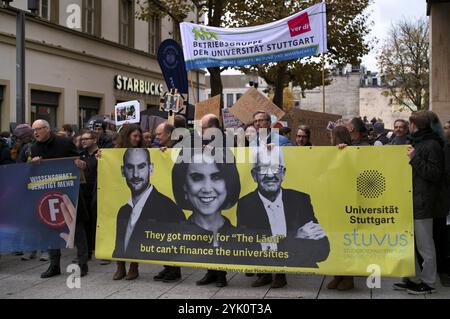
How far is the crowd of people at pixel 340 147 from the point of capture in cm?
601

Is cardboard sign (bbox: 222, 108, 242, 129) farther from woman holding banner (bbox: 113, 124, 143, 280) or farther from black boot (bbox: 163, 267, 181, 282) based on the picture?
black boot (bbox: 163, 267, 181, 282)

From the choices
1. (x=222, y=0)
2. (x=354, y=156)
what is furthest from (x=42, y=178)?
(x=222, y=0)

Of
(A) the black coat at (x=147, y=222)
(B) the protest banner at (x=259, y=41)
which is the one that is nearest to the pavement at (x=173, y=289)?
(A) the black coat at (x=147, y=222)

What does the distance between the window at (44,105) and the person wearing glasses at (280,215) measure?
15.3 metres

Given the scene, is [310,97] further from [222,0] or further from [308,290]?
[308,290]

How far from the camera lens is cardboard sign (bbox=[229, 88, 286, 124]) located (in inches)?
406

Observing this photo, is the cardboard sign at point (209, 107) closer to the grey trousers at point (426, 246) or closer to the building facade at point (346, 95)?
the grey trousers at point (426, 246)

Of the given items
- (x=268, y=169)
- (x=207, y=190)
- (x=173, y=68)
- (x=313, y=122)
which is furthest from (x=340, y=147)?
(x=313, y=122)

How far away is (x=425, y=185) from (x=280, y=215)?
4.98ft

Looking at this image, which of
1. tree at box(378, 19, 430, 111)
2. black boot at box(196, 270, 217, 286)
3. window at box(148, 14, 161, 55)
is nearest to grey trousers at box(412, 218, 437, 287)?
black boot at box(196, 270, 217, 286)

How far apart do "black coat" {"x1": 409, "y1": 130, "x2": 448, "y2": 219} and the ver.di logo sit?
1.16 ft

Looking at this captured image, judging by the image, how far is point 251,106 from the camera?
34.5ft

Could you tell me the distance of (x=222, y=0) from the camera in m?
21.4

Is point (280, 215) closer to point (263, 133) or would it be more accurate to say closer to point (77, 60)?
point (263, 133)
